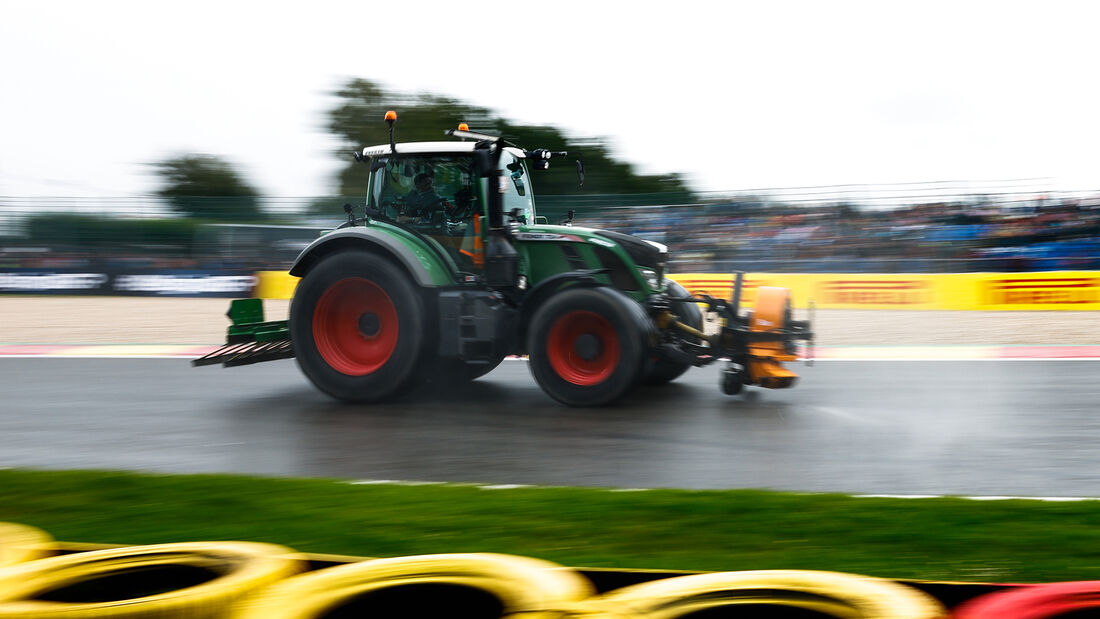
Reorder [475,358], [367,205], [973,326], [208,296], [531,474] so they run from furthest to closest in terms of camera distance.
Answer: [208,296]
[973,326]
[367,205]
[475,358]
[531,474]

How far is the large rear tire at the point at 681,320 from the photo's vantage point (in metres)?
7.58

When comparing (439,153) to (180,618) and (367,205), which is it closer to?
(367,205)

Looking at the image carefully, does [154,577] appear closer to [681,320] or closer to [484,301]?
[484,301]

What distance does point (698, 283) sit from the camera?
17062mm

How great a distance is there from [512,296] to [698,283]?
1013cm

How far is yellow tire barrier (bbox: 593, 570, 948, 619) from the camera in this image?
8.21 ft

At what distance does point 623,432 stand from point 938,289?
1253 centimetres

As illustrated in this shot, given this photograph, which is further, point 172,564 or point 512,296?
point 512,296

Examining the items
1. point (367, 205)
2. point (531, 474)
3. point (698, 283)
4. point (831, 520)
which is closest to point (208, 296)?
point (698, 283)

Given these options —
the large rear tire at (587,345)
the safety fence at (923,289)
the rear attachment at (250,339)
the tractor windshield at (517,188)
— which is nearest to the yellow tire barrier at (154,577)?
the large rear tire at (587,345)

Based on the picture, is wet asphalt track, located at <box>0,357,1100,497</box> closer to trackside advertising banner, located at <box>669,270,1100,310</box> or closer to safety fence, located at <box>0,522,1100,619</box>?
safety fence, located at <box>0,522,1100,619</box>

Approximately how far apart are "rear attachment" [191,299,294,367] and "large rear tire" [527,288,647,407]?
2.32 metres

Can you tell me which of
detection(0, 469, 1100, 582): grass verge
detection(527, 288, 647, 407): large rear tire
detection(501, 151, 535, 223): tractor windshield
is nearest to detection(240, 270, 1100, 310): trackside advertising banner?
detection(501, 151, 535, 223): tractor windshield

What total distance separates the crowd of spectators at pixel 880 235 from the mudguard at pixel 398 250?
12.5 metres
